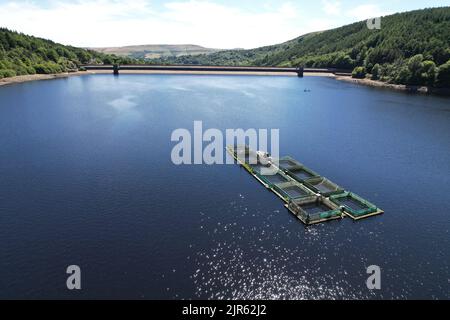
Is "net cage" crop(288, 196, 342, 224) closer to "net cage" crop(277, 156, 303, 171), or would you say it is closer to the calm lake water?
the calm lake water

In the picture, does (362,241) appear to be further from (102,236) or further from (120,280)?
(102,236)

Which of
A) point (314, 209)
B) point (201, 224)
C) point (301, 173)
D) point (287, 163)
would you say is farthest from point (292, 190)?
point (201, 224)

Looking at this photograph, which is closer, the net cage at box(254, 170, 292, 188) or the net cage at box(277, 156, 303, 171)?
the net cage at box(254, 170, 292, 188)

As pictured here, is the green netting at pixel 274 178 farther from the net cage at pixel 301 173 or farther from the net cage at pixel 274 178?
the net cage at pixel 301 173

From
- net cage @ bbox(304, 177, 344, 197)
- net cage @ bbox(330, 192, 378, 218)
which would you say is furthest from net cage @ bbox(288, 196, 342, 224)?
net cage @ bbox(304, 177, 344, 197)

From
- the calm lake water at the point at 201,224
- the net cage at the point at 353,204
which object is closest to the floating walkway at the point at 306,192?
the net cage at the point at 353,204

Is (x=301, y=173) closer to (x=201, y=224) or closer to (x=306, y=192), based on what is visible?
(x=306, y=192)
